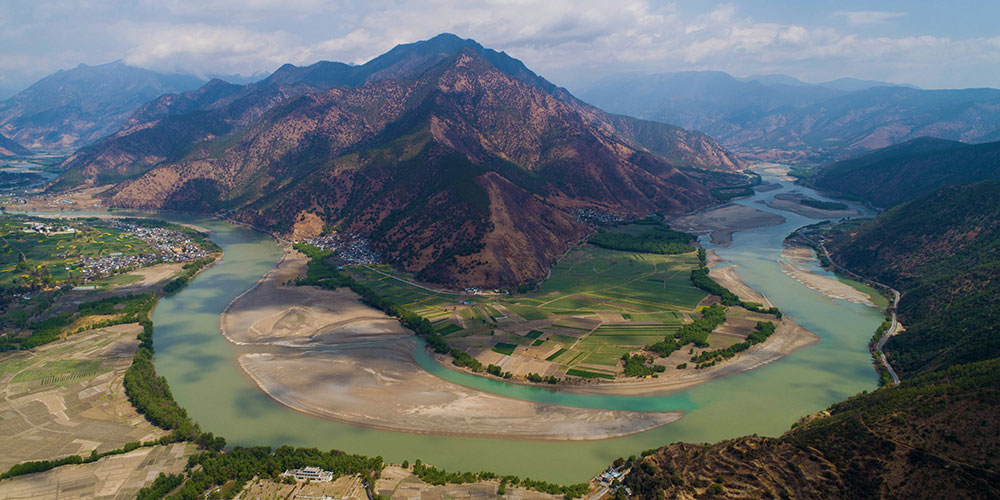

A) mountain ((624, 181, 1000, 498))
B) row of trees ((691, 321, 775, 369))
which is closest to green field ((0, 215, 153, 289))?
row of trees ((691, 321, 775, 369))

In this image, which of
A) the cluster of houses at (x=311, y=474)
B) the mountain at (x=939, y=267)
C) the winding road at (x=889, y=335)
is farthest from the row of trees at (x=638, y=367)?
the cluster of houses at (x=311, y=474)

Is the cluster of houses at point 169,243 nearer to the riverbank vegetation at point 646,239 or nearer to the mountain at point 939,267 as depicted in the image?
the riverbank vegetation at point 646,239

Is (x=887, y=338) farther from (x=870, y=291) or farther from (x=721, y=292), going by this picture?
(x=870, y=291)

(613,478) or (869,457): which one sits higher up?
(869,457)

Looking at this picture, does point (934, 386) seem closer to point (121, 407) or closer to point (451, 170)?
point (121, 407)

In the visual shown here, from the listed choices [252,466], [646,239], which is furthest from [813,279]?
[252,466]

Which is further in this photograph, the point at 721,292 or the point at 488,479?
the point at 721,292
